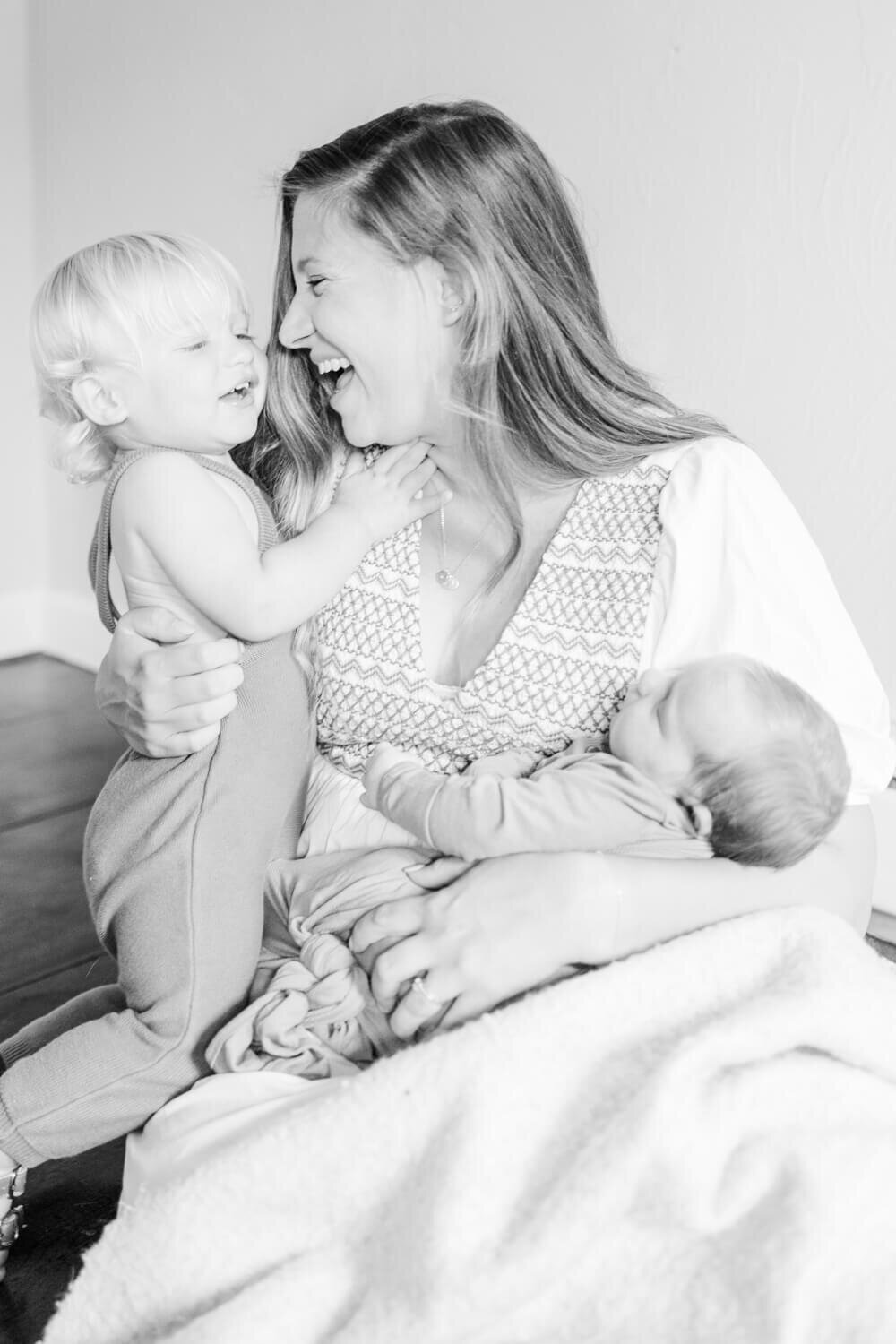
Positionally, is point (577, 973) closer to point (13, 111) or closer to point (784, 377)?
point (784, 377)

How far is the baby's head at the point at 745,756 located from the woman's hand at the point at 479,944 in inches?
5.1

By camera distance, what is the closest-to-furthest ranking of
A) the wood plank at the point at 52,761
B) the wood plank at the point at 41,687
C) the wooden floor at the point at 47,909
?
the wooden floor at the point at 47,909, the wood plank at the point at 52,761, the wood plank at the point at 41,687

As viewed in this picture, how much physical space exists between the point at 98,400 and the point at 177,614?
0.80ft

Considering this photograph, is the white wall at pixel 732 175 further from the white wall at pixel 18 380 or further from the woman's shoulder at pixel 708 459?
the white wall at pixel 18 380

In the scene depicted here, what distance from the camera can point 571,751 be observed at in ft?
4.28

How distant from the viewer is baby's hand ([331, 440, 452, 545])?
4.77 feet

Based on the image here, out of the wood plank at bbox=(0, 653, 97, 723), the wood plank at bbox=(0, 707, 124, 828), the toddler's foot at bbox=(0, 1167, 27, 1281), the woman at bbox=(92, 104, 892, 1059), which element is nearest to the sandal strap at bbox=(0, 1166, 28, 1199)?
the toddler's foot at bbox=(0, 1167, 27, 1281)

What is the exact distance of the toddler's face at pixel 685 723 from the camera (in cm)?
→ 117

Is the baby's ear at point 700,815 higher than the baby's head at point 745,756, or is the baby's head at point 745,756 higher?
the baby's head at point 745,756

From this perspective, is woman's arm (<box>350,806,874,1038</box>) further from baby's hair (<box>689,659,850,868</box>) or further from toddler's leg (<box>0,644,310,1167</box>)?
toddler's leg (<box>0,644,310,1167</box>)

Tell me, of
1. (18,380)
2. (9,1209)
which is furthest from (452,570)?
(18,380)

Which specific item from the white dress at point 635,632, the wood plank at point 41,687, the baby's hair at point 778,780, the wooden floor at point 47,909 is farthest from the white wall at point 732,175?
the wood plank at point 41,687

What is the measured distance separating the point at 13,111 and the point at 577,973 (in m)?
3.12

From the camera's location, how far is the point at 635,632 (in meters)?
1.35
